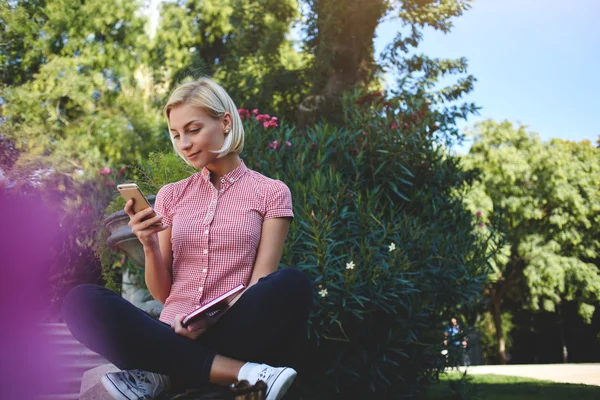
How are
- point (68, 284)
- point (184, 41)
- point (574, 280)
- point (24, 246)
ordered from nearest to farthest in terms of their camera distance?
point (24, 246)
point (68, 284)
point (184, 41)
point (574, 280)

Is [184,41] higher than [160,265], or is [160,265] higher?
[184,41]

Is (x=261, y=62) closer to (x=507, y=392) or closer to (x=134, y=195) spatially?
(x=507, y=392)

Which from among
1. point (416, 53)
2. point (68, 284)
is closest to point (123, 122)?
→ point (416, 53)

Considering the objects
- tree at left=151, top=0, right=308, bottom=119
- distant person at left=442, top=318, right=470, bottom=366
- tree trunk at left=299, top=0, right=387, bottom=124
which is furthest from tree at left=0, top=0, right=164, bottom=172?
distant person at left=442, top=318, right=470, bottom=366

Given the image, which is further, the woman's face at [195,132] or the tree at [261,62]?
the tree at [261,62]

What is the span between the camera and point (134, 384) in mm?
1642

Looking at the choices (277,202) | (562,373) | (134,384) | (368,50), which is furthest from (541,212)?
(134,384)

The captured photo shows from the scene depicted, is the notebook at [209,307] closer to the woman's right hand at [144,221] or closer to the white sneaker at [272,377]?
the white sneaker at [272,377]

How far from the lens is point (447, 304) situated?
5.03 m

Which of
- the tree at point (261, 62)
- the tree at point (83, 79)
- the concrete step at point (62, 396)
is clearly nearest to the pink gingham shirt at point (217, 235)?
the concrete step at point (62, 396)

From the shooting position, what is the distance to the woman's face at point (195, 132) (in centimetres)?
201

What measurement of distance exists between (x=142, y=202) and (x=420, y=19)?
915cm

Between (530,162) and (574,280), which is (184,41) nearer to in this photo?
(530,162)

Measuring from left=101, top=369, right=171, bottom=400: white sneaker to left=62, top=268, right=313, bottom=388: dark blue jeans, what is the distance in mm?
30
